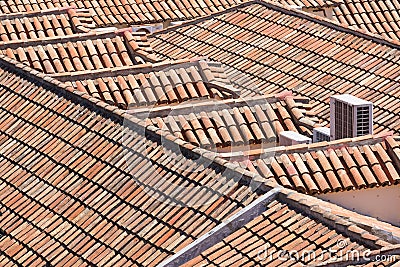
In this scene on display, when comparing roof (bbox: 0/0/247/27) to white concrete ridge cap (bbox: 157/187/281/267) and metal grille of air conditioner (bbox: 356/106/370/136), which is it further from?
white concrete ridge cap (bbox: 157/187/281/267)

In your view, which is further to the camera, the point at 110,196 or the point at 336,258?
the point at 110,196

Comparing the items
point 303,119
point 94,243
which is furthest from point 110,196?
point 303,119

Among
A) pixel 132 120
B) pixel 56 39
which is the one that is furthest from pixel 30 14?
pixel 132 120

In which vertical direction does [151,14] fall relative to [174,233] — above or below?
below

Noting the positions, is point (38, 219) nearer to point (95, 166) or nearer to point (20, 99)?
point (95, 166)

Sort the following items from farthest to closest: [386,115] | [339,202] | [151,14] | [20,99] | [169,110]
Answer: [151,14], [386,115], [20,99], [169,110], [339,202]

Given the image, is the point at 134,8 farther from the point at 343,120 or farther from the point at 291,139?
the point at 291,139

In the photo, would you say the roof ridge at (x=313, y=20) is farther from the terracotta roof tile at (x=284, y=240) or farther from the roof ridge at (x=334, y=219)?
the terracotta roof tile at (x=284, y=240)
